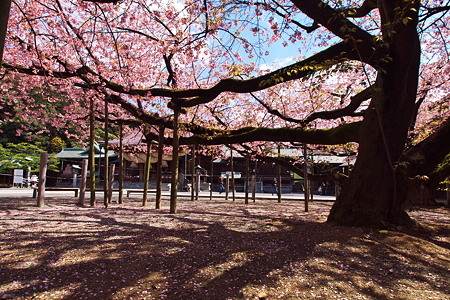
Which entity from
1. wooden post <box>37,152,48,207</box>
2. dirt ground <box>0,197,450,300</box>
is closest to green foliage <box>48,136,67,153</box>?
wooden post <box>37,152,48,207</box>

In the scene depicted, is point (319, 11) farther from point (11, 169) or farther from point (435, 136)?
point (11, 169)

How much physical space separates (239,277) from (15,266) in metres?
2.21

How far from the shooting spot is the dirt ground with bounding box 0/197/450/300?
2406 millimetres

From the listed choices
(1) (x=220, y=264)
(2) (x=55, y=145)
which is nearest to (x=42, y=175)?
(1) (x=220, y=264)

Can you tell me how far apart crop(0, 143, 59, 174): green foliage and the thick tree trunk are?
29.5 meters

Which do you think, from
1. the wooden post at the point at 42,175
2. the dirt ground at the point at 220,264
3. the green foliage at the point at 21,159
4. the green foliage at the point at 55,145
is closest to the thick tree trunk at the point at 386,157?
the dirt ground at the point at 220,264

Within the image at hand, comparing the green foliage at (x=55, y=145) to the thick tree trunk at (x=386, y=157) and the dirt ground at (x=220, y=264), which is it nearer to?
the dirt ground at (x=220, y=264)

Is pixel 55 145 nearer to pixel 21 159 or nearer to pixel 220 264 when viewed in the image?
pixel 21 159

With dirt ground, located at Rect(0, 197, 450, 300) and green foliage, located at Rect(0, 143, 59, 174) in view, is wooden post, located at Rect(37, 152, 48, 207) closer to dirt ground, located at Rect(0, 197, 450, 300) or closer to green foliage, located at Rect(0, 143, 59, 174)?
dirt ground, located at Rect(0, 197, 450, 300)

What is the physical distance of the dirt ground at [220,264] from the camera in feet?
7.89

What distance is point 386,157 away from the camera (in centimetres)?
500

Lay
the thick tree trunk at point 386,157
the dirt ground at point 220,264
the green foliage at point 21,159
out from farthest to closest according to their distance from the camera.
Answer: the green foliage at point 21,159 → the thick tree trunk at point 386,157 → the dirt ground at point 220,264

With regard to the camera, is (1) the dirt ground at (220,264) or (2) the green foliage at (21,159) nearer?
(1) the dirt ground at (220,264)

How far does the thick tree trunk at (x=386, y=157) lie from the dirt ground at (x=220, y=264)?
0.38 meters
